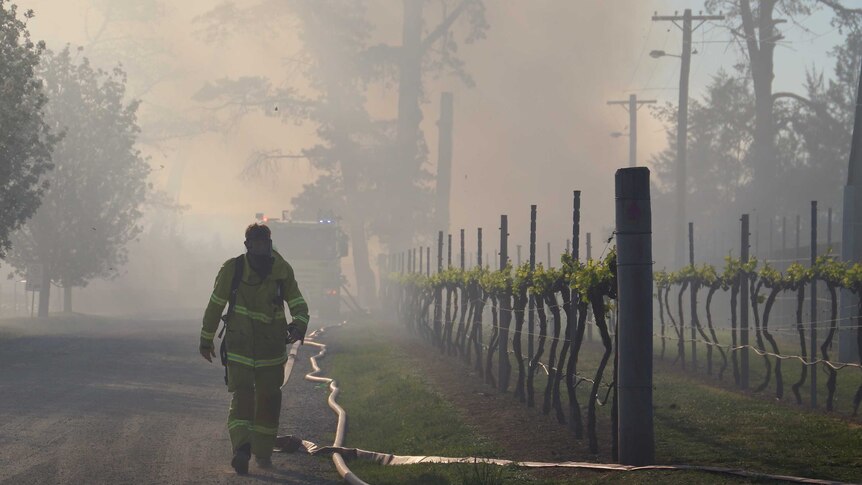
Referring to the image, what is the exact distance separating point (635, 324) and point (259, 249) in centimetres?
382

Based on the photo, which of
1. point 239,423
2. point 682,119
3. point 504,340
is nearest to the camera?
point 239,423

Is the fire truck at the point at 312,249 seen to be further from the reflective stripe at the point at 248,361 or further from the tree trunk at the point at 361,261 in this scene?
the reflective stripe at the point at 248,361

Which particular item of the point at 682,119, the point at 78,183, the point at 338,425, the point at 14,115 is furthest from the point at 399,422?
the point at 78,183

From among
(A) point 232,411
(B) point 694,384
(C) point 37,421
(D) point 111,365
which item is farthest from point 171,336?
(A) point 232,411

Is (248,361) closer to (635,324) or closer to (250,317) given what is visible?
(250,317)

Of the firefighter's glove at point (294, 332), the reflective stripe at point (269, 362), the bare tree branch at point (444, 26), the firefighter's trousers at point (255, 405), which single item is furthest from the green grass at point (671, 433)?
the bare tree branch at point (444, 26)

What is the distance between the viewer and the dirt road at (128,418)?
12578 mm

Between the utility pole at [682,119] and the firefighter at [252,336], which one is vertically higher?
the utility pole at [682,119]

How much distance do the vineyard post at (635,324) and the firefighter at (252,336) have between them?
357cm

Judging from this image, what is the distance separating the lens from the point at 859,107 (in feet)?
89.7

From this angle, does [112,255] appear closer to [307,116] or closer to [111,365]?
[307,116]

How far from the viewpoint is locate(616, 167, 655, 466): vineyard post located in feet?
37.7

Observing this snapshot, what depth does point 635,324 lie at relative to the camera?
37.8 ft

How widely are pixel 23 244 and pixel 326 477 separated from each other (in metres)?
43.0
